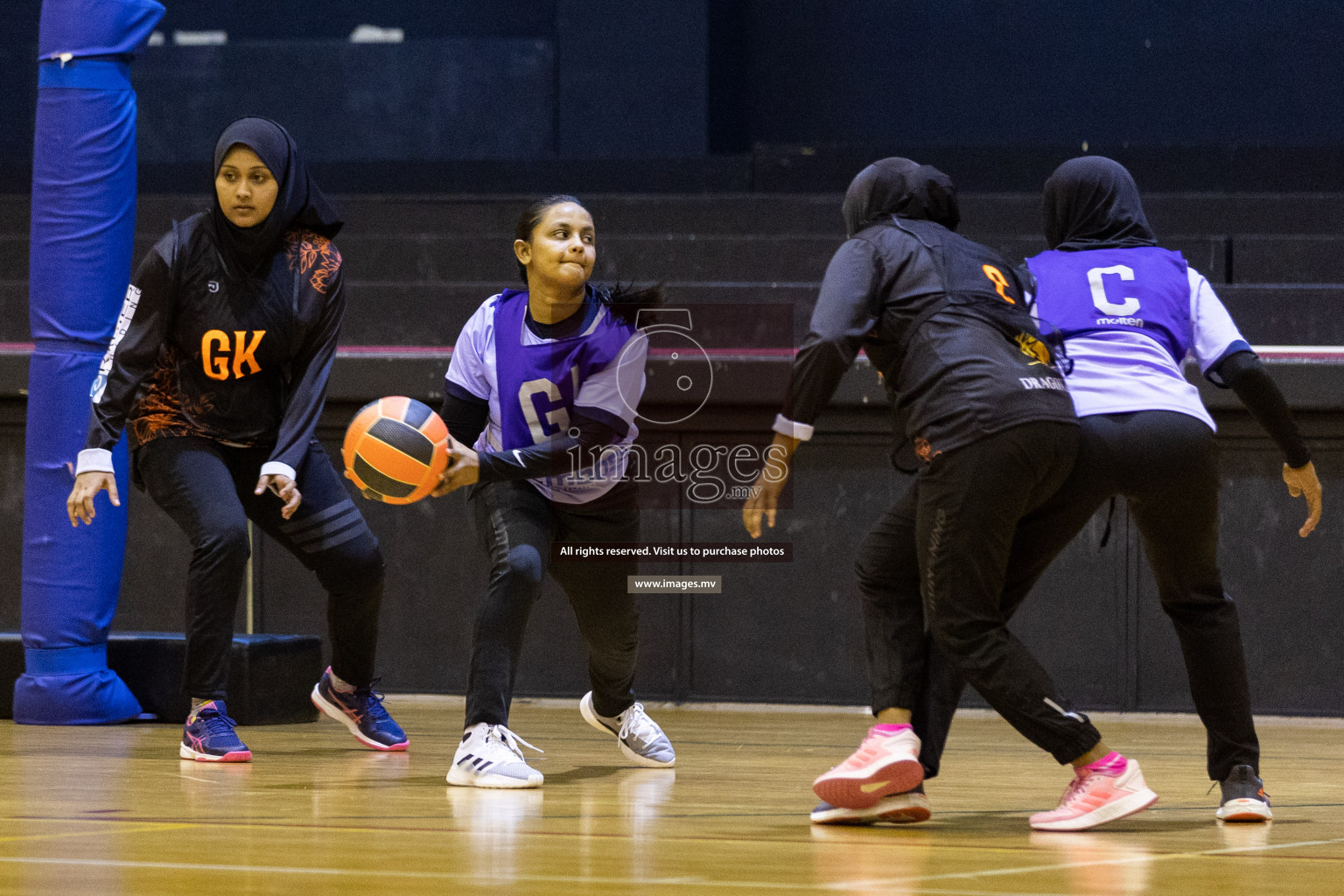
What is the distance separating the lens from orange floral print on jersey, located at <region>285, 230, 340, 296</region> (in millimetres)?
4789

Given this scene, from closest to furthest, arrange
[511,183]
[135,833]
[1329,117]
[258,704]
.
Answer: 1. [135,833]
2. [258,704]
3. [511,183]
4. [1329,117]

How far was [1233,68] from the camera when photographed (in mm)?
10008

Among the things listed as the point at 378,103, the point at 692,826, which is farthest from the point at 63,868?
the point at 378,103

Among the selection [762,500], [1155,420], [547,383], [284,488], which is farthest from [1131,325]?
[284,488]

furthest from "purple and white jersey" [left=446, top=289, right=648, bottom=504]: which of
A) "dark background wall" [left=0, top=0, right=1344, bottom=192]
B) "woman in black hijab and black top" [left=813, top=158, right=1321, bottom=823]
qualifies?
"dark background wall" [left=0, top=0, right=1344, bottom=192]

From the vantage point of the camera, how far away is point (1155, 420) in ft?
11.3

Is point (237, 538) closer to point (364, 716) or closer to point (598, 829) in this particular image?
point (364, 716)

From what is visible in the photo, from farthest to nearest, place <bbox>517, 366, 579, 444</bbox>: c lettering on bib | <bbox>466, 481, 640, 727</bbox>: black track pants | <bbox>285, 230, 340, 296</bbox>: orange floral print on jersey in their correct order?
<bbox>285, 230, 340, 296</bbox>: orange floral print on jersey
<bbox>517, 366, 579, 444</bbox>: c lettering on bib
<bbox>466, 481, 640, 727</bbox>: black track pants

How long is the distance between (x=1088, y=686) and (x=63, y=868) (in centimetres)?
442

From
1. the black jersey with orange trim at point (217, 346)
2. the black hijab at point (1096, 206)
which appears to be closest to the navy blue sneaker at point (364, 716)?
the black jersey with orange trim at point (217, 346)

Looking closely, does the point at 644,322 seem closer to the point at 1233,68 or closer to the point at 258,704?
the point at 258,704

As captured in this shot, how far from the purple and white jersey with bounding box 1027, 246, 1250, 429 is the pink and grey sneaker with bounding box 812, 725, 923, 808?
786 mm

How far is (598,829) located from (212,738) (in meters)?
1.63

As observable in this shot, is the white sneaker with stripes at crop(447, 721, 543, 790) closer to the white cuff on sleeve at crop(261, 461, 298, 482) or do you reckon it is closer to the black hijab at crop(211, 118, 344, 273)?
the white cuff on sleeve at crop(261, 461, 298, 482)
